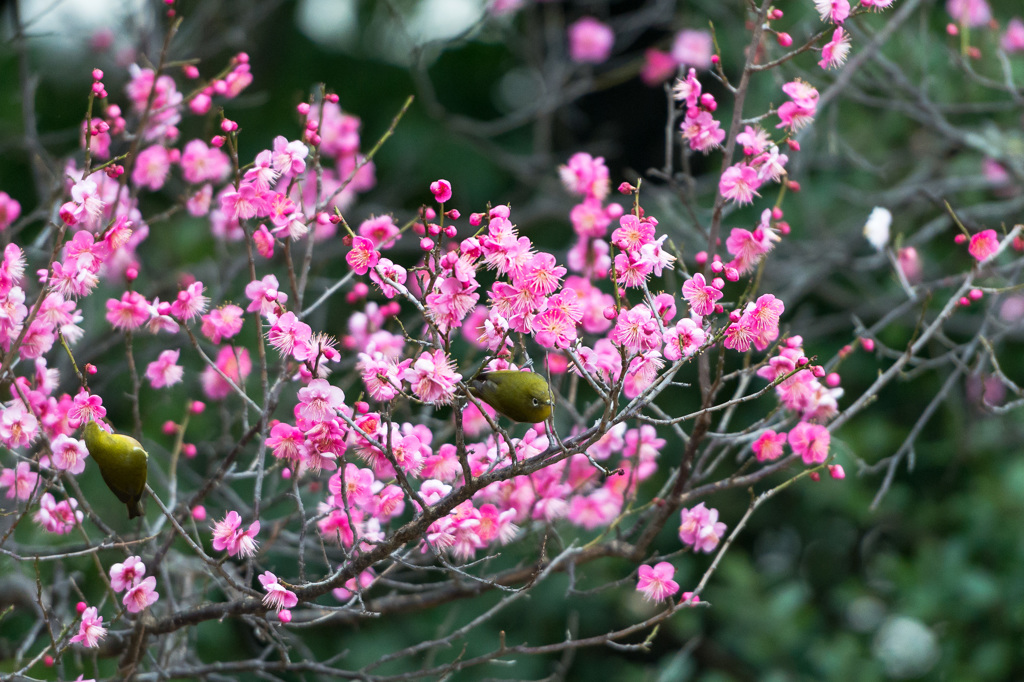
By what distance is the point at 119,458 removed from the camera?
1409 millimetres

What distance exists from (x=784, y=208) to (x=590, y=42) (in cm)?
122

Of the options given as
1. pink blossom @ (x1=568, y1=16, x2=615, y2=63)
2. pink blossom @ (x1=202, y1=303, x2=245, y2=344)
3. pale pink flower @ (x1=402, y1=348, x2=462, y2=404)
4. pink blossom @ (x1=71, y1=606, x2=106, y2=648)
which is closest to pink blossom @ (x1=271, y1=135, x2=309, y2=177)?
pink blossom @ (x1=202, y1=303, x2=245, y2=344)

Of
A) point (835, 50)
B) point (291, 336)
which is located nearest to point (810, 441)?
point (835, 50)

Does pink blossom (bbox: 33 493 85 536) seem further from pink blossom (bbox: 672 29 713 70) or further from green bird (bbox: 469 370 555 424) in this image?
pink blossom (bbox: 672 29 713 70)

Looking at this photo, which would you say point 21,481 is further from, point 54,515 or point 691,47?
point 691,47

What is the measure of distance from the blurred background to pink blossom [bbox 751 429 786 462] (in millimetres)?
921

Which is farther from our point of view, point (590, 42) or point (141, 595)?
point (590, 42)

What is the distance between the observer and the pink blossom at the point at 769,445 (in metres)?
1.85

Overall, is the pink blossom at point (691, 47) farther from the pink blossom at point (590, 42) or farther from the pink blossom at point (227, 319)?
the pink blossom at point (227, 319)

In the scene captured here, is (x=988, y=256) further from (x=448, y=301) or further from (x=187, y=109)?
(x=187, y=109)

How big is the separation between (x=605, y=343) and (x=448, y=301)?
41cm

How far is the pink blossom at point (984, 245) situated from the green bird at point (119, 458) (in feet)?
5.16

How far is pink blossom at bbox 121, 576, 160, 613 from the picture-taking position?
158 centimetres

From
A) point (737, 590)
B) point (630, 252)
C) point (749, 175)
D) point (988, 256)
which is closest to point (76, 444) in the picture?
point (630, 252)
